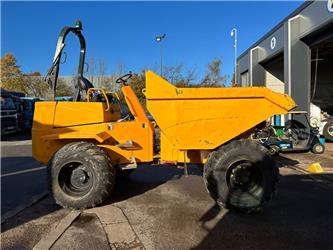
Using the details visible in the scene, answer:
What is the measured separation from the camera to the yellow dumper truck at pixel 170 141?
18.5 ft

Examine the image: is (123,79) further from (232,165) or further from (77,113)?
(232,165)

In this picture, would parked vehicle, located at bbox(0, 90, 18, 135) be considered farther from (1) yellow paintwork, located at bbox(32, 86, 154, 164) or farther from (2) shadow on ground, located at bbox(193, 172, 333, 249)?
(2) shadow on ground, located at bbox(193, 172, 333, 249)

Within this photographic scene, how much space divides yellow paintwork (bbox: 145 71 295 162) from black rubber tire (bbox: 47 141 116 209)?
3.82ft

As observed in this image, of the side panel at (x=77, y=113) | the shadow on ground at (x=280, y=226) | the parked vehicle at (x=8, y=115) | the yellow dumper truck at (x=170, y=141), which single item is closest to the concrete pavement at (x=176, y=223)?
the shadow on ground at (x=280, y=226)

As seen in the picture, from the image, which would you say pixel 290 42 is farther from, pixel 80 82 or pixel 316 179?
pixel 80 82

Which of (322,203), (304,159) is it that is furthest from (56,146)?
(304,159)

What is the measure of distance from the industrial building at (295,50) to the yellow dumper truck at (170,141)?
9.01 meters

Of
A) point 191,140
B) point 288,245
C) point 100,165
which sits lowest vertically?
point 288,245

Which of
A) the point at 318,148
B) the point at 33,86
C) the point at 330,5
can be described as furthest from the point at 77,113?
the point at 33,86

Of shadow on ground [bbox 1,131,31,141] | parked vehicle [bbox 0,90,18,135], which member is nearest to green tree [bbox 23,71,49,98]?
shadow on ground [bbox 1,131,31,141]

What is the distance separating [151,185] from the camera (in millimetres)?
7719

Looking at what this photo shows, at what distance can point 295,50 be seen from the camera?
1577 centimetres

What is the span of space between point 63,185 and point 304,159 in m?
7.94

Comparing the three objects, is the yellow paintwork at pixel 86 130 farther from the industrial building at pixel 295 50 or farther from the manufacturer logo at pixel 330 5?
the industrial building at pixel 295 50
